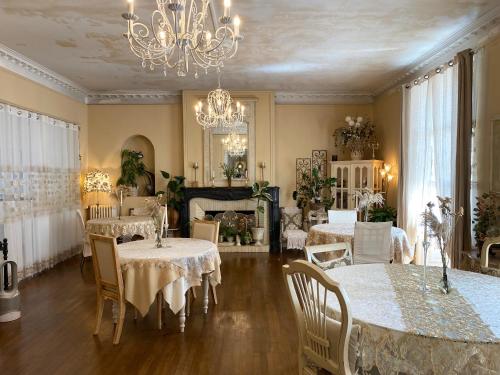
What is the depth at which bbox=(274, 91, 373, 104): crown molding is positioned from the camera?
8000 millimetres

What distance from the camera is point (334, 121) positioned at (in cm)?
813

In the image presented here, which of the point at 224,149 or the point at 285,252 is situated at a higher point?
the point at 224,149

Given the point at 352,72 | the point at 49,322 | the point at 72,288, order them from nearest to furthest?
the point at 49,322 → the point at 72,288 → the point at 352,72

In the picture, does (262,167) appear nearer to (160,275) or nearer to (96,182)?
(96,182)

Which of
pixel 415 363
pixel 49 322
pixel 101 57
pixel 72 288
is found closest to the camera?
pixel 415 363

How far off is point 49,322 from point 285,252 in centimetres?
442

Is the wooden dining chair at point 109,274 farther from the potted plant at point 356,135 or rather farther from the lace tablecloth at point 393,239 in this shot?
the potted plant at point 356,135

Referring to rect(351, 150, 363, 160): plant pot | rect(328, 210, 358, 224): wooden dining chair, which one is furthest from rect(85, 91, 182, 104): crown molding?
rect(328, 210, 358, 224): wooden dining chair

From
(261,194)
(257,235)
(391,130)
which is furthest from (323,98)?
(257,235)

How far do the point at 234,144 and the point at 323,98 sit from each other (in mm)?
2099

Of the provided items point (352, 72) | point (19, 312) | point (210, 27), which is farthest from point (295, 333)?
point (352, 72)

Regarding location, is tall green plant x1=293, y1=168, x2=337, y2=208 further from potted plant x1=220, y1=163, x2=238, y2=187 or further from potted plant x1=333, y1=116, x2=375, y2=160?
potted plant x1=220, y1=163, x2=238, y2=187

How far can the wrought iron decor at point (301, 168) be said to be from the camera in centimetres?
816

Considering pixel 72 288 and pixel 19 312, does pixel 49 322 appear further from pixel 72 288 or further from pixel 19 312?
pixel 72 288
